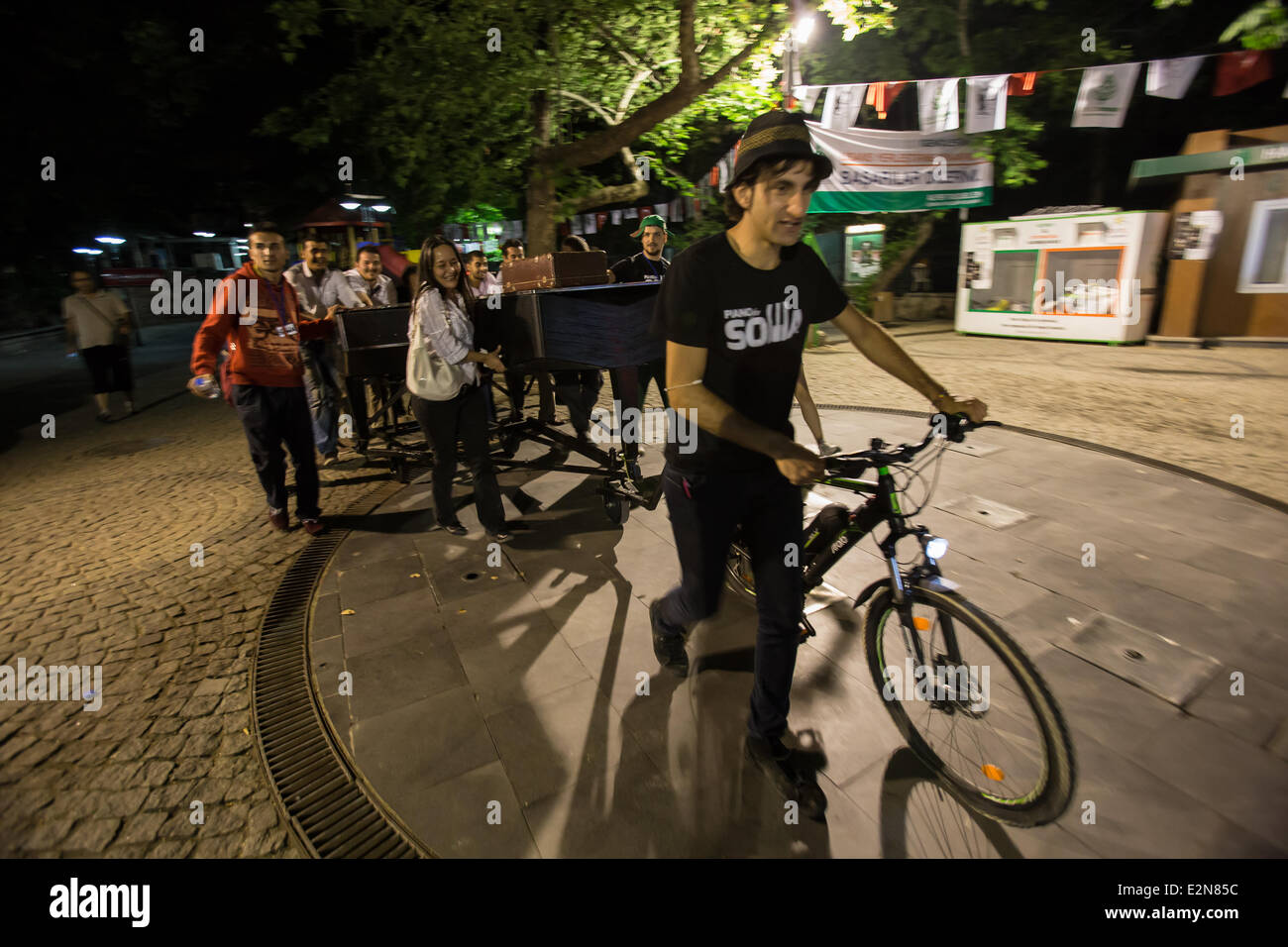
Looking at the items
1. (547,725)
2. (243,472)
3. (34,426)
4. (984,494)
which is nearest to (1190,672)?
(984,494)

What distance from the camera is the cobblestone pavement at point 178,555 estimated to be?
2.56 m

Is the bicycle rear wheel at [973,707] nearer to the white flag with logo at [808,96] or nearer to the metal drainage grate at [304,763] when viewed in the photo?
the metal drainage grate at [304,763]

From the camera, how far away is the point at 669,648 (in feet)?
9.91

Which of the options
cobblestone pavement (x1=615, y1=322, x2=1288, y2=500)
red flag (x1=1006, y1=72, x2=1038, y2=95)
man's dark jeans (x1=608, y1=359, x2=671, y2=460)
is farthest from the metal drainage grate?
red flag (x1=1006, y1=72, x2=1038, y2=95)

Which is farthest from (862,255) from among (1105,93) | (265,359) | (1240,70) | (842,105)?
(265,359)

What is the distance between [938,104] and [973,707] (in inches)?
509

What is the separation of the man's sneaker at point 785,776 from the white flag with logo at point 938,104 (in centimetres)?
1283

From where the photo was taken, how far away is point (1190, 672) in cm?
287

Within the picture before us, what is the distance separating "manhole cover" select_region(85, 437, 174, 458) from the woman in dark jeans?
17.5ft

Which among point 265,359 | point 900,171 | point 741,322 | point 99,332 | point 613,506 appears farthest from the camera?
Answer: point 900,171

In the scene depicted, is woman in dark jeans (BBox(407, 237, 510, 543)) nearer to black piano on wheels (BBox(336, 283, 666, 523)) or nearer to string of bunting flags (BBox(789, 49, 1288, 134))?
black piano on wheels (BBox(336, 283, 666, 523))

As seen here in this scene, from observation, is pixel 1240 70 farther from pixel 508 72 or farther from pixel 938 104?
pixel 508 72
